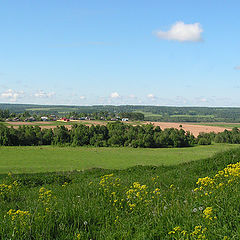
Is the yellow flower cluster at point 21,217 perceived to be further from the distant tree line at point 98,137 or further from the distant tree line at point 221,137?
the distant tree line at point 221,137

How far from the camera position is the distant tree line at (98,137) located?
88.9 meters

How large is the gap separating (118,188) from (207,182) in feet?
6.80

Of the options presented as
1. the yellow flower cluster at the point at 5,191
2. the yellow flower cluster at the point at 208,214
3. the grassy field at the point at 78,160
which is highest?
the yellow flower cluster at the point at 208,214

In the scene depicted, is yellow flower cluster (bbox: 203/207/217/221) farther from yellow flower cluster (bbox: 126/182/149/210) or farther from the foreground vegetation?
yellow flower cluster (bbox: 126/182/149/210)

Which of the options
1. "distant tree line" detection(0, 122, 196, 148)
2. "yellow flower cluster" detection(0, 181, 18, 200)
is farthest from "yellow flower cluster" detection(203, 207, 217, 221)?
"distant tree line" detection(0, 122, 196, 148)

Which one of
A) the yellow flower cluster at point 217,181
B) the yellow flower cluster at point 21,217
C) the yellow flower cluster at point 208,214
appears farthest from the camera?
the yellow flower cluster at point 217,181

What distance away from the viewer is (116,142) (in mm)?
92375

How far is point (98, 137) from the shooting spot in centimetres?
9288

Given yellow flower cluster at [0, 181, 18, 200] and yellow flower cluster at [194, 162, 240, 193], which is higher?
yellow flower cluster at [194, 162, 240, 193]

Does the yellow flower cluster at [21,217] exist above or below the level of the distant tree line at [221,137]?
above

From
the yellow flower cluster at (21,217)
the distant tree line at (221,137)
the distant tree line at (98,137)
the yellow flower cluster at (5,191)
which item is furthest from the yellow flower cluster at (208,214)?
the distant tree line at (221,137)

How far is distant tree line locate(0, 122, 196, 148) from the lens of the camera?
292ft

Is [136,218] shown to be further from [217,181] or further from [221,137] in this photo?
[221,137]

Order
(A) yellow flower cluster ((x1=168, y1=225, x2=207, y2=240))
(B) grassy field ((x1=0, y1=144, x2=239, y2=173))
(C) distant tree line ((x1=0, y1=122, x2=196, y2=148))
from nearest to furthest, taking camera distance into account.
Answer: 1. (A) yellow flower cluster ((x1=168, y1=225, x2=207, y2=240))
2. (B) grassy field ((x1=0, y1=144, x2=239, y2=173))
3. (C) distant tree line ((x1=0, y1=122, x2=196, y2=148))
